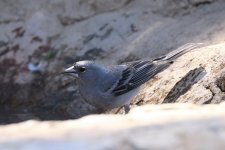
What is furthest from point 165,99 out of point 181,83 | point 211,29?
point 211,29

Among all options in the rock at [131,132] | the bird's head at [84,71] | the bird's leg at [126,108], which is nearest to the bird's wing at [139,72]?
the bird's leg at [126,108]

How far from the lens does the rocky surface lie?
767 centimetres

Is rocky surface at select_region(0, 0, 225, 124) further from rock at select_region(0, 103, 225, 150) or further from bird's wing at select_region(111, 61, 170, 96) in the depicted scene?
rock at select_region(0, 103, 225, 150)

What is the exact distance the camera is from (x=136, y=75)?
6.40 metres

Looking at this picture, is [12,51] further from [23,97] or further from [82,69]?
[82,69]

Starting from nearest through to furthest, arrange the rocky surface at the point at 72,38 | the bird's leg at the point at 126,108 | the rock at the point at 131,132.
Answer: the rock at the point at 131,132 → the bird's leg at the point at 126,108 → the rocky surface at the point at 72,38

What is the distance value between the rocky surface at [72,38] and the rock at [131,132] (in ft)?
12.8

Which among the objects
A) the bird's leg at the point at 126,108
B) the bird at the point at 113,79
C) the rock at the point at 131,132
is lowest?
the bird's leg at the point at 126,108

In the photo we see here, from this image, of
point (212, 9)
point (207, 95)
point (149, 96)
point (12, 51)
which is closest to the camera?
point (207, 95)

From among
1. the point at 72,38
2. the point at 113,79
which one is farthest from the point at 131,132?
the point at 72,38

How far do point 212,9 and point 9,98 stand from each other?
317cm

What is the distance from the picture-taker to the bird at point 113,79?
245 inches

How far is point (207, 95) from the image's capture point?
5.36 metres

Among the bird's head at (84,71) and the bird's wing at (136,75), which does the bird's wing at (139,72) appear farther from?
the bird's head at (84,71)
